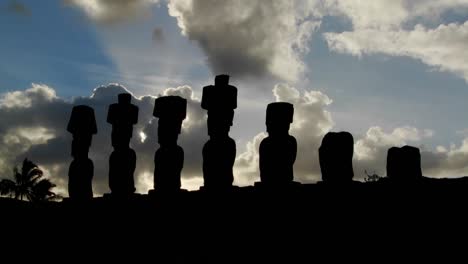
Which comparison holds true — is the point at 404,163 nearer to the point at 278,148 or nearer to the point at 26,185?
the point at 278,148

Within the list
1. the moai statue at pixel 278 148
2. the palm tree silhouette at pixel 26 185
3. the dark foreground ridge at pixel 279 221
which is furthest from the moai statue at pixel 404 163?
the palm tree silhouette at pixel 26 185

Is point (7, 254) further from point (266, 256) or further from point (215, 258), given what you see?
point (266, 256)

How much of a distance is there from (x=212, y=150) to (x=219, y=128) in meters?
0.48

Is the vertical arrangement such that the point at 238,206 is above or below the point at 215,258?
above

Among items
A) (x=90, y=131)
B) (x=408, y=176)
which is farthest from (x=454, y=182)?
(x=90, y=131)

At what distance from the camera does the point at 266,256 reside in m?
10.7

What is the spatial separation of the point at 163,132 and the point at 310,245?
4221 millimetres

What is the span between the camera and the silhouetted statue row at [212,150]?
1076cm

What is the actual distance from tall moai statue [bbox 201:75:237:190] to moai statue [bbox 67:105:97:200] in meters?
3.45

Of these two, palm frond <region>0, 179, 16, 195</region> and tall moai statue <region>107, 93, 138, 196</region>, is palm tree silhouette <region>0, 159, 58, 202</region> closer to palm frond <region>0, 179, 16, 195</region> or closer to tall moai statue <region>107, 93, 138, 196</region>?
palm frond <region>0, 179, 16, 195</region>

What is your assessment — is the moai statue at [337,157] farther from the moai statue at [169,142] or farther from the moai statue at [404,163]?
the moai statue at [169,142]

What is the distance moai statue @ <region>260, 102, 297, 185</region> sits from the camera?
1128 centimetres

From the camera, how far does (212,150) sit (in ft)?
40.3

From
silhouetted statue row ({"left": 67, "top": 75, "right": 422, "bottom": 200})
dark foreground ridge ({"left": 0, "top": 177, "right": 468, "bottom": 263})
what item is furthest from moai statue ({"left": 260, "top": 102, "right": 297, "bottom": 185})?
dark foreground ridge ({"left": 0, "top": 177, "right": 468, "bottom": 263})
